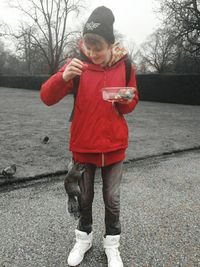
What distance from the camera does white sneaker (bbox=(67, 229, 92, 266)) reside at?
261 centimetres

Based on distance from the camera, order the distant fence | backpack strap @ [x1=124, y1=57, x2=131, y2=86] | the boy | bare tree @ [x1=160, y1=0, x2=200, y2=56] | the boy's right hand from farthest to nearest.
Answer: bare tree @ [x1=160, y1=0, x2=200, y2=56] → the distant fence → backpack strap @ [x1=124, y1=57, x2=131, y2=86] → the boy → the boy's right hand

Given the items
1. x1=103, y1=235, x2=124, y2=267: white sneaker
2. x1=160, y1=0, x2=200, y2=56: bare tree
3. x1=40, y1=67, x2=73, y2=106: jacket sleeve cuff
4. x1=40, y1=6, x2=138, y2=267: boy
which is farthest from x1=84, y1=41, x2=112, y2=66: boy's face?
x1=160, y1=0, x2=200, y2=56: bare tree

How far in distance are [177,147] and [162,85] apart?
15.5 meters

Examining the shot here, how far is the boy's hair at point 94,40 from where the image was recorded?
7.80 ft

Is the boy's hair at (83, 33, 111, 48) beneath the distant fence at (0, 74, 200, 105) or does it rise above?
above

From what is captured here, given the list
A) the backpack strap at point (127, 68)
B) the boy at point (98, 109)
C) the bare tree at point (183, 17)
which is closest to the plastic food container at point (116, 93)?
the boy at point (98, 109)

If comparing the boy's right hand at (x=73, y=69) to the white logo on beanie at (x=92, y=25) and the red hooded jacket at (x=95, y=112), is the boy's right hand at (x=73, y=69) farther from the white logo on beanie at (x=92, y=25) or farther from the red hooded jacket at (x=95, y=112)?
the white logo on beanie at (x=92, y=25)

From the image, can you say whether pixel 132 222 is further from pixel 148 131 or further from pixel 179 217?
pixel 148 131

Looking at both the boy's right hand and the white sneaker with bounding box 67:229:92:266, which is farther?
the white sneaker with bounding box 67:229:92:266

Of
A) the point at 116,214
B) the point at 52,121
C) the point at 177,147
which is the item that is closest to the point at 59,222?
the point at 116,214

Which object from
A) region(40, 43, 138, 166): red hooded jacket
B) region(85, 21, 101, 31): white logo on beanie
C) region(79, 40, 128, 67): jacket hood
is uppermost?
region(85, 21, 101, 31): white logo on beanie

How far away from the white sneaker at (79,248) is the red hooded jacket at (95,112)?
1.96 ft

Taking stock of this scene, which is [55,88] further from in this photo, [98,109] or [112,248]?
[112,248]

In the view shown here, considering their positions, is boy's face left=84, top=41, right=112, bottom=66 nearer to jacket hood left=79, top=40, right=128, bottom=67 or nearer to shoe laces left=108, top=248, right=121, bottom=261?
jacket hood left=79, top=40, right=128, bottom=67
